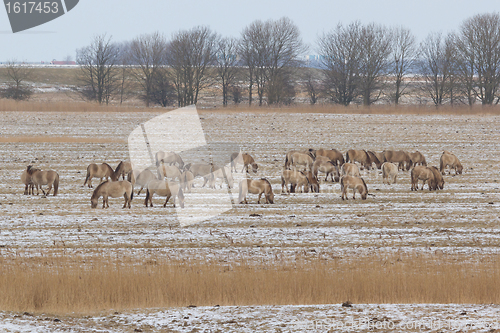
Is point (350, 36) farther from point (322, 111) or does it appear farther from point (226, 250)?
point (226, 250)

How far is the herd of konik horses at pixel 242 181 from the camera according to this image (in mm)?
16984

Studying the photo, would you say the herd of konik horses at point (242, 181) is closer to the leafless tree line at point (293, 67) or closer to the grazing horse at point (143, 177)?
the grazing horse at point (143, 177)

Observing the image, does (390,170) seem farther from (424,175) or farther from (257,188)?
(257,188)

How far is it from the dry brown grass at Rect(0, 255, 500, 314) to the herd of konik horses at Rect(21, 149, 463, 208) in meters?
6.25

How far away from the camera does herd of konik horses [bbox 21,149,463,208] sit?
16984 mm

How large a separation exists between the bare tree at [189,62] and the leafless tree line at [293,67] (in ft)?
0.44

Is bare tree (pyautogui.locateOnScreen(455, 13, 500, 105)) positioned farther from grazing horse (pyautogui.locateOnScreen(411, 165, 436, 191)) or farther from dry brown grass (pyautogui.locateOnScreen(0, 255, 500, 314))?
dry brown grass (pyautogui.locateOnScreen(0, 255, 500, 314))

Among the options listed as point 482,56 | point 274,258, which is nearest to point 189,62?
point 482,56

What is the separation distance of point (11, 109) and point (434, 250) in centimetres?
4945

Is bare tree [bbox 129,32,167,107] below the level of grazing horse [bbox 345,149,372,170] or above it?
above

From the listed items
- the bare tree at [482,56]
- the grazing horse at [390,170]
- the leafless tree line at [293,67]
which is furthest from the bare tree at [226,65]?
the grazing horse at [390,170]

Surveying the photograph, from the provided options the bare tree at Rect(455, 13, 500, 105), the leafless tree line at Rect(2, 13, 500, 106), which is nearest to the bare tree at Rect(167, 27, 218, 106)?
the leafless tree line at Rect(2, 13, 500, 106)

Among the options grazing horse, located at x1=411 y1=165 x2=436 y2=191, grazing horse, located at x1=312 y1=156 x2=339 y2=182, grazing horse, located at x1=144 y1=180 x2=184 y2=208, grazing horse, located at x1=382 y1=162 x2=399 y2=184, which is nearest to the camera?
grazing horse, located at x1=144 y1=180 x2=184 y2=208

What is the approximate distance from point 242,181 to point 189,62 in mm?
62201
